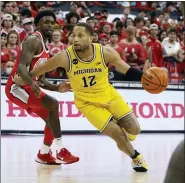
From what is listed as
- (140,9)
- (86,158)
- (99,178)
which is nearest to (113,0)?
(140,9)

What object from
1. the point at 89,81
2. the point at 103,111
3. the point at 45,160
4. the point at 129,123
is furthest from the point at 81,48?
the point at 45,160

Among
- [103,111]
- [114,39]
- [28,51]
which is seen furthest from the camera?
[114,39]

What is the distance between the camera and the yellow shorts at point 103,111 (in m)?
6.54

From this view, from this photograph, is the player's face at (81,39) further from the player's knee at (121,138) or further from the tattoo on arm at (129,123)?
the player's knee at (121,138)

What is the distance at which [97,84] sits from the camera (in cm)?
673

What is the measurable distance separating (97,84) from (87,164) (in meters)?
1.12

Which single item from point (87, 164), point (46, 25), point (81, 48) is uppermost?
point (46, 25)

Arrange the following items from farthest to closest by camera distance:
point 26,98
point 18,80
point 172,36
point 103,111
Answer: point 172,36 → point 26,98 → point 18,80 → point 103,111

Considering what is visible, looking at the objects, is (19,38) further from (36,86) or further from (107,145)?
(36,86)

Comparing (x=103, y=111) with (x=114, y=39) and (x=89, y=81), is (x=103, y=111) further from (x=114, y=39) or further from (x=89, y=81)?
(x=114, y=39)

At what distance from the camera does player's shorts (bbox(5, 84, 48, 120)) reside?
24.2ft

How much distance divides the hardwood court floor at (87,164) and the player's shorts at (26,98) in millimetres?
694

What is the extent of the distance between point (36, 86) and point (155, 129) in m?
6.68

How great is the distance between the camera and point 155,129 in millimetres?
13039
